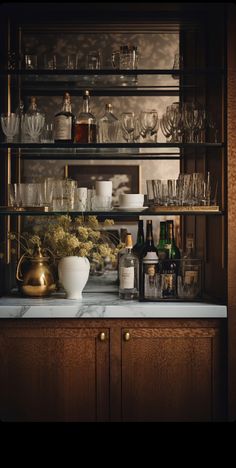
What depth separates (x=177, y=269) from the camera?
3193 mm

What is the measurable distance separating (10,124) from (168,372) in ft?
4.67

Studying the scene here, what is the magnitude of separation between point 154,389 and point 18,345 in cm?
67

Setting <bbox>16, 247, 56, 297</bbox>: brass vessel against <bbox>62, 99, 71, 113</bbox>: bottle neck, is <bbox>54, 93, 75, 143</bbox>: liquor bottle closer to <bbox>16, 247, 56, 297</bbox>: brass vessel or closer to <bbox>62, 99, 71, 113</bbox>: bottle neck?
<bbox>62, 99, 71, 113</bbox>: bottle neck

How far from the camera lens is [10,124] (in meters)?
3.09

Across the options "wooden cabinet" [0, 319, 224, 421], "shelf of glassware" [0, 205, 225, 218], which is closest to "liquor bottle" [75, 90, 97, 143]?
"shelf of glassware" [0, 205, 225, 218]

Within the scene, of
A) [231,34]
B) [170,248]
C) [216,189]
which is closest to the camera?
Result: [231,34]

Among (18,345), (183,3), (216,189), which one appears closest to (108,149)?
(216,189)

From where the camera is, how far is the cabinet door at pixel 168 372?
9.58ft

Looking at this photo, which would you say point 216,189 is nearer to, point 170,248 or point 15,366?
point 170,248

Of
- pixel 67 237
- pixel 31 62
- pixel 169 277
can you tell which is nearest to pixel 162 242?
pixel 169 277

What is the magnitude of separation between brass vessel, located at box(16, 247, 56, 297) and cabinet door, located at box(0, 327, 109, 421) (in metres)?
0.29

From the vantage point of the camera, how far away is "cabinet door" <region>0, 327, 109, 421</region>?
9.54 feet

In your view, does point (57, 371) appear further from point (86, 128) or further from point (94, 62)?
point (94, 62)

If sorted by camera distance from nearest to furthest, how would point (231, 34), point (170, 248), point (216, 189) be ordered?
1. point (231, 34)
2. point (216, 189)
3. point (170, 248)
